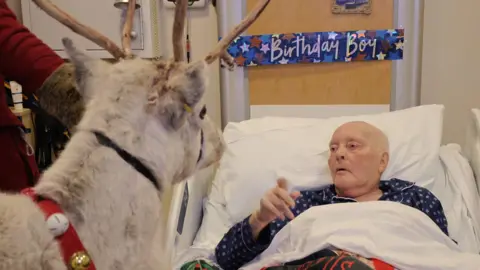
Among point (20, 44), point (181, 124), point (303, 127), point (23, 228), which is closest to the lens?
point (23, 228)

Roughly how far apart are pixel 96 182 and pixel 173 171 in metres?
0.14

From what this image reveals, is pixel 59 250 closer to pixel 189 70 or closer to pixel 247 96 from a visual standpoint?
pixel 189 70

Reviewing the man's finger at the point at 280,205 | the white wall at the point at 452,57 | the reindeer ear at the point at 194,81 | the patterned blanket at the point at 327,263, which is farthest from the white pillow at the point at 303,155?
the reindeer ear at the point at 194,81

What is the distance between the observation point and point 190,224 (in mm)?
1743

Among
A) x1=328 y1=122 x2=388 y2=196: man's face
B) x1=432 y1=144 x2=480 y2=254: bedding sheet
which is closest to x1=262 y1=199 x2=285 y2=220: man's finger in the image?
x1=328 y1=122 x2=388 y2=196: man's face

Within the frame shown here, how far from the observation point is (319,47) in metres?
2.09

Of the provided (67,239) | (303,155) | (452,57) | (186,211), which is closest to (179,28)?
(67,239)

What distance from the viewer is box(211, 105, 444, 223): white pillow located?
1.74m

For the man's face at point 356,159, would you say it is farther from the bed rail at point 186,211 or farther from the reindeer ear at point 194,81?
the reindeer ear at point 194,81

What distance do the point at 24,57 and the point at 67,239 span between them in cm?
48

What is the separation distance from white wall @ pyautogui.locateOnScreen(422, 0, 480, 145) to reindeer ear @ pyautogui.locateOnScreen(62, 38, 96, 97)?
1.59 metres

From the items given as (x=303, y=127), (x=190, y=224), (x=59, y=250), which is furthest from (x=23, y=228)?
(x=303, y=127)

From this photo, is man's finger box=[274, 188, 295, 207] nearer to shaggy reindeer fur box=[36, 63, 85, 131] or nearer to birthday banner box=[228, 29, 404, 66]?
shaggy reindeer fur box=[36, 63, 85, 131]

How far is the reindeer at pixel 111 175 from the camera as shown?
2.42 ft
